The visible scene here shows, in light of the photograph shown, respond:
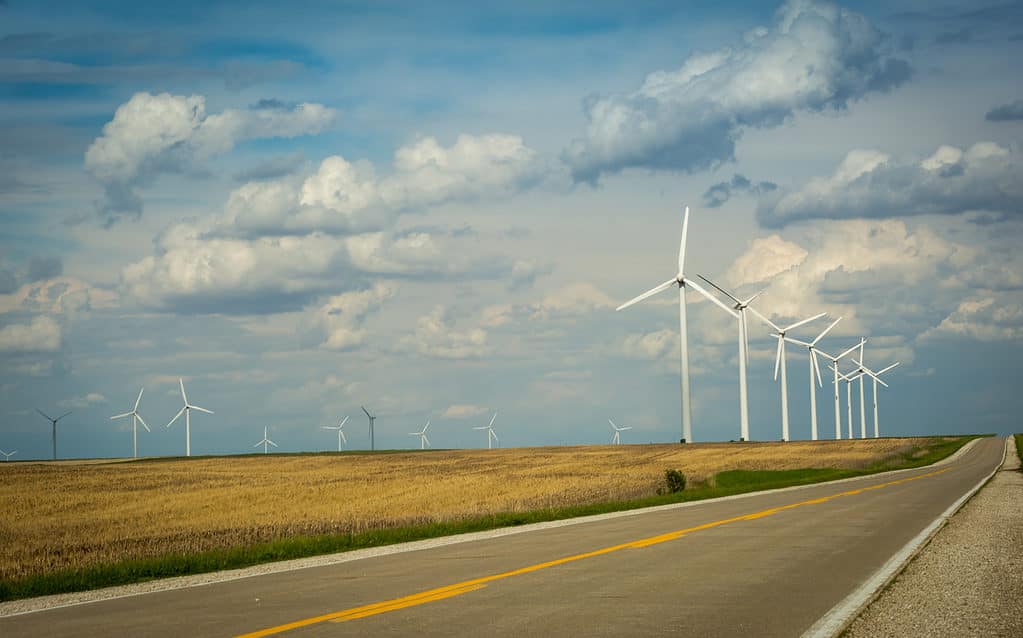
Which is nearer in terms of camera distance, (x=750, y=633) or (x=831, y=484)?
(x=750, y=633)

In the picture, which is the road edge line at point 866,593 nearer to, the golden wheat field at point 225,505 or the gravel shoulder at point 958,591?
the gravel shoulder at point 958,591

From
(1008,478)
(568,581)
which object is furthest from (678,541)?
(1008,478)

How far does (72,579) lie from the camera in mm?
17281

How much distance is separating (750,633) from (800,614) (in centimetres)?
150

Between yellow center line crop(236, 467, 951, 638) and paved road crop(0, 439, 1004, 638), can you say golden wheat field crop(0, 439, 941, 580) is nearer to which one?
paved road crop(0, 439, 1004, 638)

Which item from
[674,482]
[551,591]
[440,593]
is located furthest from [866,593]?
[674,482]

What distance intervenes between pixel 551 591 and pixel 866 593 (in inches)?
167

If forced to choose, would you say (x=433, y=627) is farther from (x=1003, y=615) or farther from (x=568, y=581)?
(x=1003, y=615)

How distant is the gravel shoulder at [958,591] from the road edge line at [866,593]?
0.37 feet

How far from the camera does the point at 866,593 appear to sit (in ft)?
45.8

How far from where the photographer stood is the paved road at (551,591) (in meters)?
11.9

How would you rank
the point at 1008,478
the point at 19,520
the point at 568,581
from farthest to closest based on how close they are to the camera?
the point at 1008,478
the point at 19,520
the point at 568,581

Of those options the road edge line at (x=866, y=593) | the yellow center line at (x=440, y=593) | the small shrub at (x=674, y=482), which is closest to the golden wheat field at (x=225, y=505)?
the small shrub at (x=674, y=482)

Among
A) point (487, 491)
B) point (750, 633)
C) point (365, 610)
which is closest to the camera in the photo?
point (750, 633)
